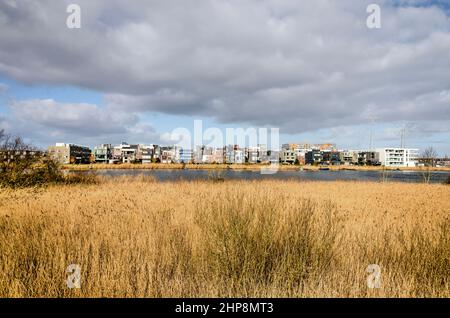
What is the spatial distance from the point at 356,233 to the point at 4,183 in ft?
50.7

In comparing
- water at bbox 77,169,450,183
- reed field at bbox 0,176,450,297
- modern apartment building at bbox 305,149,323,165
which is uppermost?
modern apartment building at bbox 305,149,323,165

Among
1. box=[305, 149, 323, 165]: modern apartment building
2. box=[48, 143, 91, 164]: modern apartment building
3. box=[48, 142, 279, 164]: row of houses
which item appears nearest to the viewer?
box=[48, 143, 91, 164]: modern apartment building

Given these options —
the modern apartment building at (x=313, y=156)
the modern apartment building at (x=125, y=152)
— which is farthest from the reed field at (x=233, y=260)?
the modern apartment building at (x=313, y=156)

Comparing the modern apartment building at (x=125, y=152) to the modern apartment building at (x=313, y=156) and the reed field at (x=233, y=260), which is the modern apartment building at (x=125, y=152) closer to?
the modern apartment building at (x=313, y=156)

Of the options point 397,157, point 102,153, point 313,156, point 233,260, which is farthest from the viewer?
point 313,156

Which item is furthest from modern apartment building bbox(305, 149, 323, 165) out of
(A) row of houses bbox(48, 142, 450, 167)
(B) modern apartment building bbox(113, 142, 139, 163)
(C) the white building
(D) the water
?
(D) the water

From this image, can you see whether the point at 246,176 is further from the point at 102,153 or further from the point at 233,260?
the point at 102,153

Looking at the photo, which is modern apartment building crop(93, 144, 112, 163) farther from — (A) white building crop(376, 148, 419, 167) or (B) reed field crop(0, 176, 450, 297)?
(B) reed field crop(0, 176, 450, 297)

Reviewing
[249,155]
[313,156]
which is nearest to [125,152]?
[249,155]

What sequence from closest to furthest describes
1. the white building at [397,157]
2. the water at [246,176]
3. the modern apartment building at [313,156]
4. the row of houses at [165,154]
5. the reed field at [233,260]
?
the reed field at [233,260] < the water at [246,176] < the white building at [397,157] < the row of houses at [165,154] < the modern apartment building at [313,156]

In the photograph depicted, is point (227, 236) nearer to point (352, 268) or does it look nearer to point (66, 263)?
point (352, 268)

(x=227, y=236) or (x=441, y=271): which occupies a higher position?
(x=227, y=236)

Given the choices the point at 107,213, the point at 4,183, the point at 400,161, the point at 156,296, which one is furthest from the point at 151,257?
the point at 400,161
